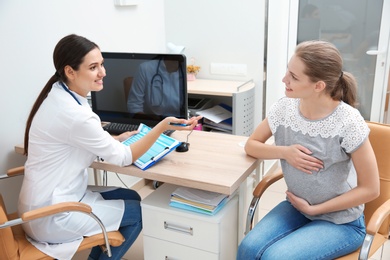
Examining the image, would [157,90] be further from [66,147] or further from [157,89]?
→ [66,147]

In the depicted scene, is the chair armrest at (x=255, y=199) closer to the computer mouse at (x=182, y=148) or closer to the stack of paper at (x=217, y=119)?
the computer mouse at (x=182, y=148)

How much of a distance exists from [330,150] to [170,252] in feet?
2.70

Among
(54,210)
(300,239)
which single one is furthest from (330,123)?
(54,210)

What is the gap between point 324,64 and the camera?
1.46 m

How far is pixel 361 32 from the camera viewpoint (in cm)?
309

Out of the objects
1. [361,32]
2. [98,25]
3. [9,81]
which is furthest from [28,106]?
[361,32]

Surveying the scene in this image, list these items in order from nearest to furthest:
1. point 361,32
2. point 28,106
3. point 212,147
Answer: point 212,147, point 28,106, point 361,32

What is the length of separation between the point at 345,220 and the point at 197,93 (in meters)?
1.58

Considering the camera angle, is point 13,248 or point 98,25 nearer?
point 13,248

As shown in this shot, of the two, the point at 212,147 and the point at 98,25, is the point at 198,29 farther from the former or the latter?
the point at 212,147

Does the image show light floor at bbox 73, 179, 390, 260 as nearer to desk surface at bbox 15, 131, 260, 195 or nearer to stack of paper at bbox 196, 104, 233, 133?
stack of paper at bbox 196, 104, 233, 133

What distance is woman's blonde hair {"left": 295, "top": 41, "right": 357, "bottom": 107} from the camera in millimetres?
1463

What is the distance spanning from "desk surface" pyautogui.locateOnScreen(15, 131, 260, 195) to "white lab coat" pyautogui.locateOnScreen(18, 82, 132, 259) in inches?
4.8

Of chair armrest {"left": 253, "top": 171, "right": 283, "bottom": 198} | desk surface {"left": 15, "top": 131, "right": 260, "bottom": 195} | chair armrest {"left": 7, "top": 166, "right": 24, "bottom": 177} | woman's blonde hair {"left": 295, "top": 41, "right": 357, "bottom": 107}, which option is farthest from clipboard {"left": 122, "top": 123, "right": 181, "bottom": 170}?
woman's blonde hair {"left": 295, "top": 41, "right": 357, "bottom": 107}
